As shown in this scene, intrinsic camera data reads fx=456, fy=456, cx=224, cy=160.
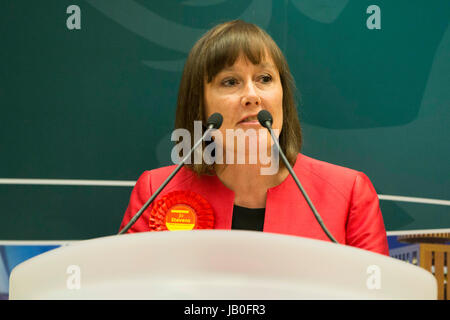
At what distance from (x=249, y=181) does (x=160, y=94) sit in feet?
1.85

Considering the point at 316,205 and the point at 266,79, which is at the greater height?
the point at 266,79

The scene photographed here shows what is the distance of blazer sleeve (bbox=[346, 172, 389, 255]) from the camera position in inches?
49.5

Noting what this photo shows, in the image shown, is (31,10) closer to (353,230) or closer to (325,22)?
(325,22)

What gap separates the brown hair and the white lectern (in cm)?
83

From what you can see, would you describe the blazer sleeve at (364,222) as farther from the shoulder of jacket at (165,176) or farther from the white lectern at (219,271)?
the white lectern at (219,271)

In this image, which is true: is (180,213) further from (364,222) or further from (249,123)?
(364,222)

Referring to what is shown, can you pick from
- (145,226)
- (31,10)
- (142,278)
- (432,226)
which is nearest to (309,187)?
(145,226)

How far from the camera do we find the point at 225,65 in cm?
134

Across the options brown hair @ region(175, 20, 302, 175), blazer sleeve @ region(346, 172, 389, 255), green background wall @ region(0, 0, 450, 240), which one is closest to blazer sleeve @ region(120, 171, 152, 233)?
brown hair @ region(175, 20, 302, 175)

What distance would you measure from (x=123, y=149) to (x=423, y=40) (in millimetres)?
1183

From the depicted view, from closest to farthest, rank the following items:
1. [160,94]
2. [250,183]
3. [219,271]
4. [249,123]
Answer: [219,271]
[249,123]
[250,183]
[160,94]

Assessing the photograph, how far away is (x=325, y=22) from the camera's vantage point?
1708 mm

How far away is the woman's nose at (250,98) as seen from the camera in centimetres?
128

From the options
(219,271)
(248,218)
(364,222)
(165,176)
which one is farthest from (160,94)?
(219,271)
